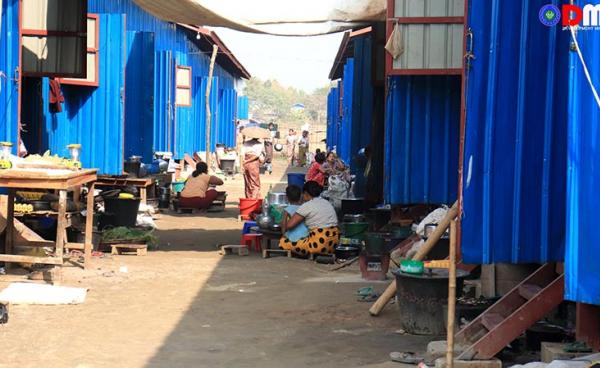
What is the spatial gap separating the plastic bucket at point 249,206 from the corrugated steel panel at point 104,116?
8.99ft

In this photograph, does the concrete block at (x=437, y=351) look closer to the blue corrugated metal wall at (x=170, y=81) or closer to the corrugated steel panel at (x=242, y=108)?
the blue corrugated metal wall at (x=170, y=81)

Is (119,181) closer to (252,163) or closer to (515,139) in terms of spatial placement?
(252,163)

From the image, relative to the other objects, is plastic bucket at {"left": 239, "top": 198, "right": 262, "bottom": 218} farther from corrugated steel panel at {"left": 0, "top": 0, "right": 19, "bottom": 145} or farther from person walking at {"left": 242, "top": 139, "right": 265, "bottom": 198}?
corrugated steel panel at {"left": 0, "top": 0, "right": 19, "bottom": 145}

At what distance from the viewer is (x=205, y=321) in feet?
25.8


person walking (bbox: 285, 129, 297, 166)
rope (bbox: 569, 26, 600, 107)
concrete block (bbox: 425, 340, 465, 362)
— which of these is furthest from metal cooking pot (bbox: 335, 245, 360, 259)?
person walking (bbox: 285, 129, 297, 166)

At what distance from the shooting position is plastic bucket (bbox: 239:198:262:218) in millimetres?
16016

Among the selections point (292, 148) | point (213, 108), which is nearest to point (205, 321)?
point (213, 108)

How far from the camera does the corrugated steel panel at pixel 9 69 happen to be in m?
10.3

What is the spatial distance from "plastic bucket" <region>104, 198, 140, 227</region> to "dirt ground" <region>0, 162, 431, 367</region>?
71.5 inches

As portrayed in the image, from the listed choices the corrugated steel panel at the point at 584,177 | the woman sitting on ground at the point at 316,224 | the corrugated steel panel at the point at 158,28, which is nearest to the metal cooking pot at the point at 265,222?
the woman sitting on ground at the point at 316,224

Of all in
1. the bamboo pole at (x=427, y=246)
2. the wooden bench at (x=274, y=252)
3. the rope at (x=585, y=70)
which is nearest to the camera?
the rope at (x=585, y=70)

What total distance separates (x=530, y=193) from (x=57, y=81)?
9.16m

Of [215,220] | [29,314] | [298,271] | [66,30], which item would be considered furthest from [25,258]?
[215,220]

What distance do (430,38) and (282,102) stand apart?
100 m
